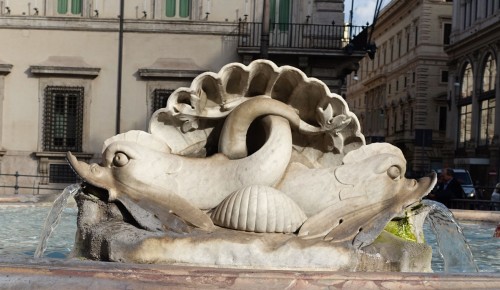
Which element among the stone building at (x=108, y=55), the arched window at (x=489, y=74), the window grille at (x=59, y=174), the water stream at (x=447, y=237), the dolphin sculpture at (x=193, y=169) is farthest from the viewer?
the arched window at (x=489, y=74)

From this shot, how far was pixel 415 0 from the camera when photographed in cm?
6694

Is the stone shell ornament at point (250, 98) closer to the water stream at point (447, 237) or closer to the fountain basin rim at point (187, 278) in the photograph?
the water stream at point (447, 237)

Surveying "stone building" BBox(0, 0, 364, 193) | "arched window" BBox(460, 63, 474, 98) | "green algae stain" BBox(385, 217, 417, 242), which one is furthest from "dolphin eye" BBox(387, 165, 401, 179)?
"arched window" BBox(460, 63, 474, 98)

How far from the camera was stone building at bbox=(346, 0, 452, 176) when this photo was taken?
64875 millimetres

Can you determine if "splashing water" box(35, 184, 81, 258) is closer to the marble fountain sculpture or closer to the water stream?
the water stream

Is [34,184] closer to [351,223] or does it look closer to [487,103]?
[351,223]

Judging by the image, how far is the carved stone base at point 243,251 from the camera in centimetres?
388

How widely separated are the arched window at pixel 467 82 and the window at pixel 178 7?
107 feet

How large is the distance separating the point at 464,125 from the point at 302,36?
3316 centimetres

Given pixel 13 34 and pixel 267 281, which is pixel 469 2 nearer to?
pixel 13 34

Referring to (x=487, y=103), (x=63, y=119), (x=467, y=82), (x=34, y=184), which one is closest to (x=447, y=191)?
(x=34, y=184)

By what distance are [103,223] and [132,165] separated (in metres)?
0.36

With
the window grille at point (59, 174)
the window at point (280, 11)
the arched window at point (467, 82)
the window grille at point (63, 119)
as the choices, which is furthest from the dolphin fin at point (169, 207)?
the arched window at point (467, 82)

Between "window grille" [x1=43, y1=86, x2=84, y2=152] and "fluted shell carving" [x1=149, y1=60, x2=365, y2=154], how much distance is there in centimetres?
1942
